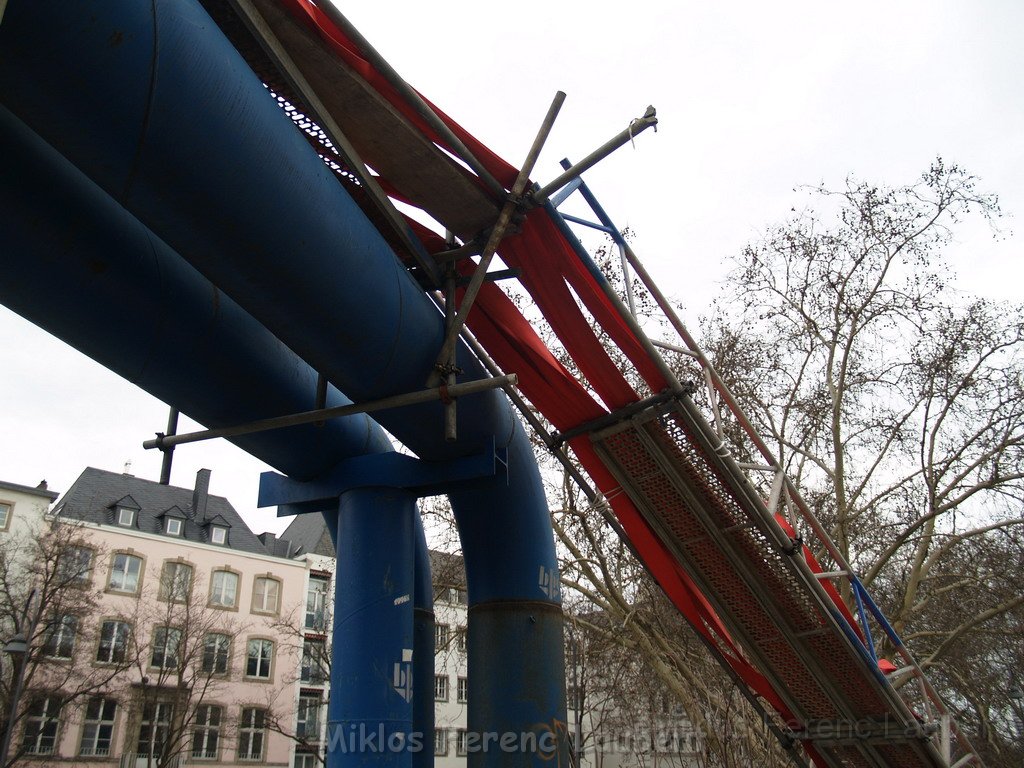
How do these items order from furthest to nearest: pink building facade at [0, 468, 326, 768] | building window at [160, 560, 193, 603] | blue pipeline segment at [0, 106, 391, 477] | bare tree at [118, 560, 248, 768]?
building window at [160, 560, 193, 603], bare tree at [118, 560, 248, 768], pink building facade at [0, 468, 326, 768], blue pipeline segment at [0, 106, 391, 477]

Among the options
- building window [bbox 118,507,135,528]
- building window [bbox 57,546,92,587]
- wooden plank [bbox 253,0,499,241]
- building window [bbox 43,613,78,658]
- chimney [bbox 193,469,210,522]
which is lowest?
wooden plank [bbox 253,0,499,241]

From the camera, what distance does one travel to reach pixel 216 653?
30781 mm

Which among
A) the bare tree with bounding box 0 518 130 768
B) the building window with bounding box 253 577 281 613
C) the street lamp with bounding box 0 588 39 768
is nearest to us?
the street lamp with bounding box 0 588 39 768

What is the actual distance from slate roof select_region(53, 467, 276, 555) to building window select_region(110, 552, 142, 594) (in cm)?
178

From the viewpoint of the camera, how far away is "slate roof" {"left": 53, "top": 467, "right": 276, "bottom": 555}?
3350 cm

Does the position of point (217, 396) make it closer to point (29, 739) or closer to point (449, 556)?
point (449, 556)

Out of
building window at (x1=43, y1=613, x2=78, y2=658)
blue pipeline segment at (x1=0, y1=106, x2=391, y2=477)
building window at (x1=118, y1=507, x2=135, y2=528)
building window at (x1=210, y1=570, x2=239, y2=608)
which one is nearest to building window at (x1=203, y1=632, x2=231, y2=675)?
building window at (x1=210, y1=570, x2=239, y2=608)

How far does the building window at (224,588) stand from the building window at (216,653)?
2.21m

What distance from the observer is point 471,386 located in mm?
4523

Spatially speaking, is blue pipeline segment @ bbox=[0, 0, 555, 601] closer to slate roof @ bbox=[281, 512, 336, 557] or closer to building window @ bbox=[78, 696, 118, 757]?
building window @ bbox=[78, 696, 118, 757]

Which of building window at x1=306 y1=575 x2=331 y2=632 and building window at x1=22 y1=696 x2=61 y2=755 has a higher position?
building window at x1=306 y1=575 x2=331 y2=632

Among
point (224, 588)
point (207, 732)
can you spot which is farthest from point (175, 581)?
point (207, 732)

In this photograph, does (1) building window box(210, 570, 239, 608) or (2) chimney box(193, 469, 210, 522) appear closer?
(1) building window box(210, 570, 239, 608)

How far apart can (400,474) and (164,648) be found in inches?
1068
